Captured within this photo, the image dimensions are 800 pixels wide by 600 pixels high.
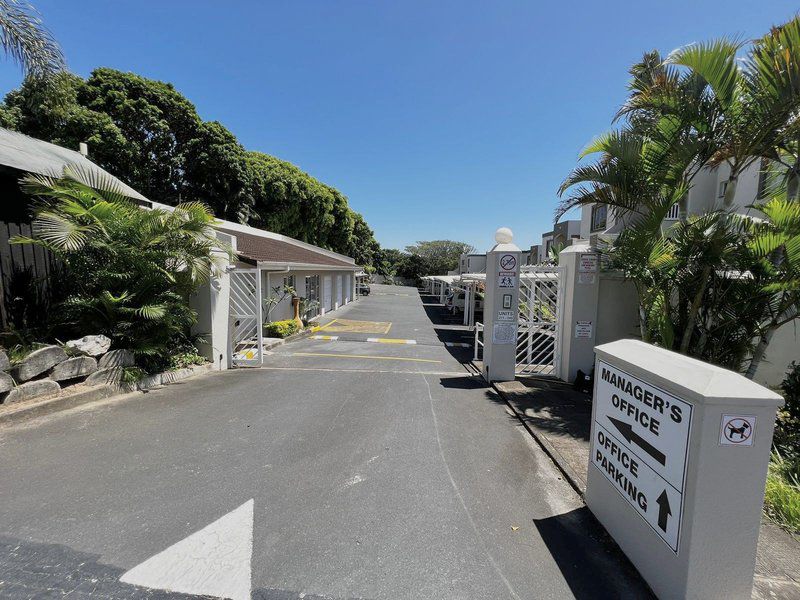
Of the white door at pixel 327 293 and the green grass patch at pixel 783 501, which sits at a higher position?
the white door at pixel 327 293

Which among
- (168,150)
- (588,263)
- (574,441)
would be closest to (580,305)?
(588,263)

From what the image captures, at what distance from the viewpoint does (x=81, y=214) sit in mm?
5570

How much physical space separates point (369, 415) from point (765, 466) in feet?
13.3

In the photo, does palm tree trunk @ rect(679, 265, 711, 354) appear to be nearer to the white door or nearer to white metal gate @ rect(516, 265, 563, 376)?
white metal gate @ rect(516, 265, 563, 376)

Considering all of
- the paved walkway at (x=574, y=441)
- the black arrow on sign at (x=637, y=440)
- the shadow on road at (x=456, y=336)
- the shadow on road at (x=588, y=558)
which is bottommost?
the shadow on road at (x=456, y=336)

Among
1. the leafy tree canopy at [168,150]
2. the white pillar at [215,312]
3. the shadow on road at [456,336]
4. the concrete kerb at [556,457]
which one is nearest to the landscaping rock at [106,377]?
the white pillar at [215,312]

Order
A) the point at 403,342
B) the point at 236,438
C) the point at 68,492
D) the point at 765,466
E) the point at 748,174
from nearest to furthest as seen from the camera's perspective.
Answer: the point at 765,466
the point at 68,492
the point at 236,438
the point at 403,342
the point at 748,174

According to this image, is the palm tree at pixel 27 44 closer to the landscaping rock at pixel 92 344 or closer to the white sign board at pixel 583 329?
the landscaping rock at pixel 92 344

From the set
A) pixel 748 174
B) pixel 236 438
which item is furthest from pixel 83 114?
pixel 748 174

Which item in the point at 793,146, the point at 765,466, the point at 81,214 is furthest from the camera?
the point at 81,214

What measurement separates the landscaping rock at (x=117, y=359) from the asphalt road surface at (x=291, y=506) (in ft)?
2.05

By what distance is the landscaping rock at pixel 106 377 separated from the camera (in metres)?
5.41

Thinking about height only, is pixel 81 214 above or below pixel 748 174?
below

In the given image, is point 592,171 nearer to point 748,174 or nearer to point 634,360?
point 634,360
